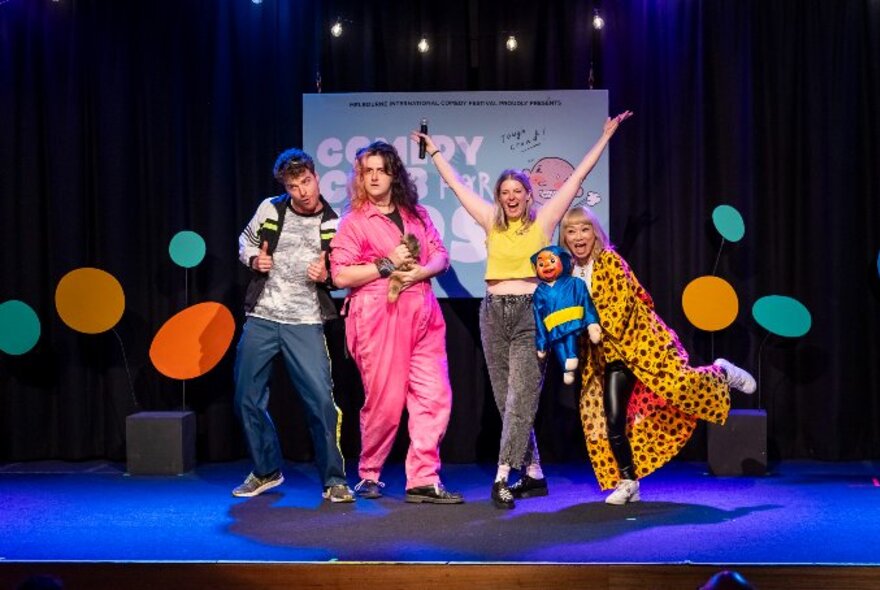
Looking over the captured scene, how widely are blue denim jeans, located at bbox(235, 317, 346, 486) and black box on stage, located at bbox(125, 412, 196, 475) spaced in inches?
28.1

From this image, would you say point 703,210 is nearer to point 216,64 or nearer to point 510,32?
point 510,32

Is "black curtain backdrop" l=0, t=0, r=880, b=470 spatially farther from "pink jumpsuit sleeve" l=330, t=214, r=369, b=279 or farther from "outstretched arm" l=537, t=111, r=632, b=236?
"pink jumpsuit sleeve" l=330, t=214, r=369, b=279

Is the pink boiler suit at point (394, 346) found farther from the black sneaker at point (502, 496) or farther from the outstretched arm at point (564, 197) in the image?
the outstretched arm at point (564, 197)

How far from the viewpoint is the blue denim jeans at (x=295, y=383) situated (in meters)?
4.96

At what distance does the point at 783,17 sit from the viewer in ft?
19.6

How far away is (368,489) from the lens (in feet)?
16.6

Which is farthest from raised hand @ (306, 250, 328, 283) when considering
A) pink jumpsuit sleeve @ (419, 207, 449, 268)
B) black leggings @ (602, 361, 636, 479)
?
black leggings @ (602, 361, 636, 479)

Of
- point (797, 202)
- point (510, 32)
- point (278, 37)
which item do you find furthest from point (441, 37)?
point (797, 202)

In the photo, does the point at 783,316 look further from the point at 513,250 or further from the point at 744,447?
the point at 513,250

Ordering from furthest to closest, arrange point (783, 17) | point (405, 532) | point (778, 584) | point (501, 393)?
point (783, 17) < point (501, 393) < point (405, 532) < point (778, 584)

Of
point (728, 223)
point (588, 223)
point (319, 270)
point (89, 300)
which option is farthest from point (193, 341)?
point (728, 223)

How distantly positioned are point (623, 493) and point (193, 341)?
236cm

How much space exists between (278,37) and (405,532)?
3.11 m

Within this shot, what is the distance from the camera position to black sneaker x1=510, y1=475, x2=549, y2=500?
5047mm
